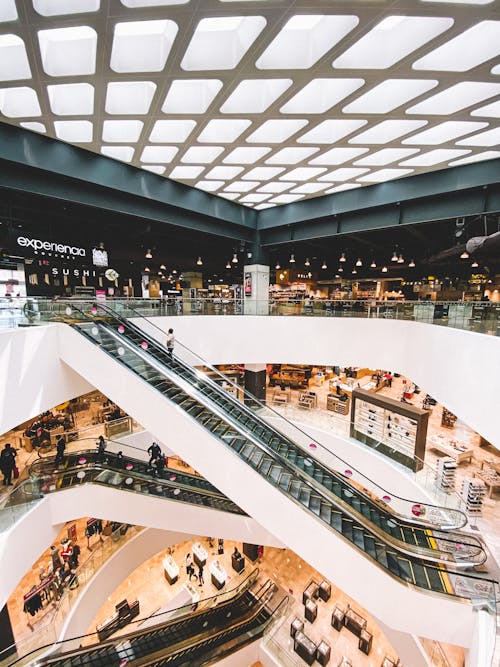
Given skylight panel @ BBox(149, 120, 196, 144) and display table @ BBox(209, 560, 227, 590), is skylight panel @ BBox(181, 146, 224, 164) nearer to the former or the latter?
skylight panel @ BBox(149, 120, 196, 144)

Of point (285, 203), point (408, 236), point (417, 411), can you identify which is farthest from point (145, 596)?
point (408, 236)

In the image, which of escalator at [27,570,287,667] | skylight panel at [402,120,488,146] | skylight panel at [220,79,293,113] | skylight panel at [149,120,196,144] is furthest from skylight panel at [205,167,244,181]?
escalator at [27,570,287,667]

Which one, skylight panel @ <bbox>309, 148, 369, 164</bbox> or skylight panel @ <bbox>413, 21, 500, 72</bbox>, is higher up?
skylight panel @ <bbox>309, 148, 369, 164</bbox>

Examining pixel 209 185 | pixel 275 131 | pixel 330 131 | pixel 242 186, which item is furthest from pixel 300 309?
pixel 275 131

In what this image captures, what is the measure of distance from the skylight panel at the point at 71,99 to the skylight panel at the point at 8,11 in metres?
1.36

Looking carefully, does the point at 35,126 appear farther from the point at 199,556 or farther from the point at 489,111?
the point at 199,556

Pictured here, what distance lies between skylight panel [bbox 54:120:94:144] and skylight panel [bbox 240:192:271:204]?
212 inches

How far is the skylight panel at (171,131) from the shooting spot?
5.81 metres

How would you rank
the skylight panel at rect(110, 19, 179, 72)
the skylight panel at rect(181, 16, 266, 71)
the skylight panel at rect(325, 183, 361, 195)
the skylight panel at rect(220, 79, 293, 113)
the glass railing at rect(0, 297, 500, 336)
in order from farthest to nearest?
the skylight panel at rect(325, 183, 361, 195), the glass railing at rect(0, 297, 500, 336), the skylight panel at rect(220, 79, 293, 113), the skylight panel at rect(110, 19, 179, 72), the skylight panel at rect(181, 16, 266, 71)

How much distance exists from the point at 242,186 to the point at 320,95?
15.8 feet

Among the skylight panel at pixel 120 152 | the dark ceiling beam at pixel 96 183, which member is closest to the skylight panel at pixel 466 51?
the skylight panel at pixel 120 152

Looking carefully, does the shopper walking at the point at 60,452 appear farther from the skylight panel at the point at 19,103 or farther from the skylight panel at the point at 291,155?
the skylight panel at the point at 291,155

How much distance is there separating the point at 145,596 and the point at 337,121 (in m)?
16.5

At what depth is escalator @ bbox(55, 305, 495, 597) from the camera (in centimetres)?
567
